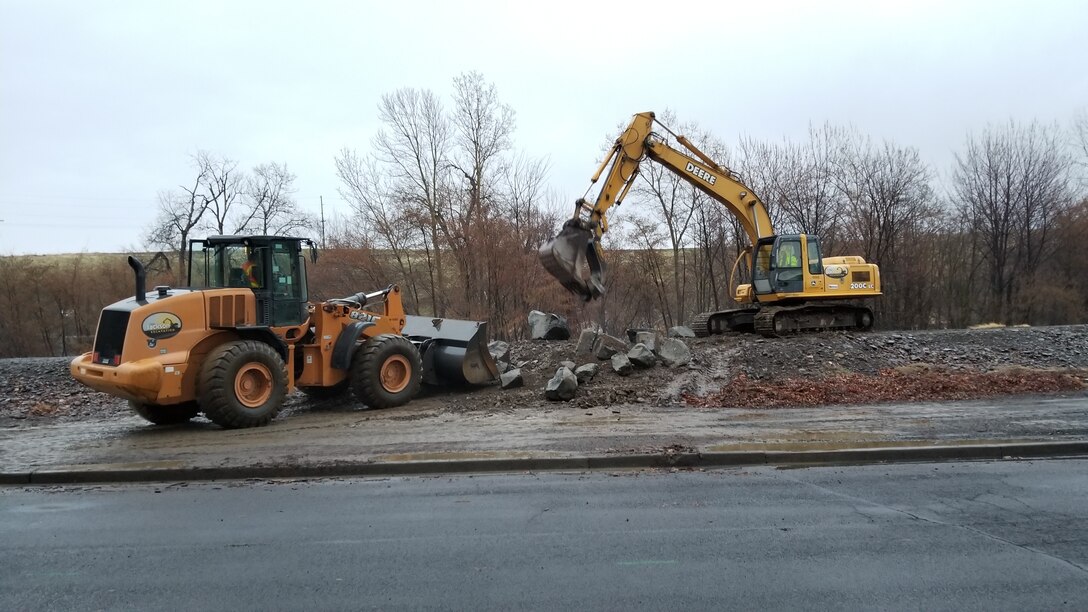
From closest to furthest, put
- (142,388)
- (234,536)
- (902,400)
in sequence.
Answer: (234,536) → (142,388) → (902,400)

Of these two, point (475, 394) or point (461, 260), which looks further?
point (461, 260)

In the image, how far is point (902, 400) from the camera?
1227cm

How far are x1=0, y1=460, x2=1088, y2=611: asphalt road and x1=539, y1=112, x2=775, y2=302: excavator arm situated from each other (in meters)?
8.01

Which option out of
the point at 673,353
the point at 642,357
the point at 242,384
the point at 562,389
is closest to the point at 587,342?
the point at 642,357

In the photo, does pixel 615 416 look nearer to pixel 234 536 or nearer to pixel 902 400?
pixel 902 400

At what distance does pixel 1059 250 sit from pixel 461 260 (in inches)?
1401

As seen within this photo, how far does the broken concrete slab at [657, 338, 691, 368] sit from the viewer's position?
14.1 metres

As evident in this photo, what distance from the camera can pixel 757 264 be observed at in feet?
60.8

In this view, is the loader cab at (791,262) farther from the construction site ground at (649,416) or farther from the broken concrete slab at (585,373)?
the broken concrete slab at (585,373)

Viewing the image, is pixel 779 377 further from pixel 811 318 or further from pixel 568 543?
pixel 568 543

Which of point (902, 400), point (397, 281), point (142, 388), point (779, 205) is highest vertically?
point (779, 205)

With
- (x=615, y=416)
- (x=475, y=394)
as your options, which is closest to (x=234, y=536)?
(x=615, y=416)

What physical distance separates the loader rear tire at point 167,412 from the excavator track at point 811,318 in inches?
526

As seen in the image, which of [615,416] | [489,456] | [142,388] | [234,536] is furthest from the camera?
[615,416]
